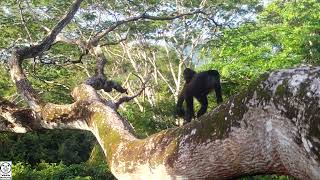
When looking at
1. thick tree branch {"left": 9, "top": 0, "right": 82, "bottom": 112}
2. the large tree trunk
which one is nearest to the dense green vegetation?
thick tree branch {"left": 9, "top": 0, "right": 82, "bottom": 112}

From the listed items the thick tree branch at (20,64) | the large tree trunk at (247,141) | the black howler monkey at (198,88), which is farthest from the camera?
the black howler monkey at (198,88)

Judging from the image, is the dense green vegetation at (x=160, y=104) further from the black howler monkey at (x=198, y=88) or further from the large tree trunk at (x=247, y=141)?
the large tree trunk at (x=247, y=141)

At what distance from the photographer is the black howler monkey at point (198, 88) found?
17.4 feet

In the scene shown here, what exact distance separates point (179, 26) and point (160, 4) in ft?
5.37

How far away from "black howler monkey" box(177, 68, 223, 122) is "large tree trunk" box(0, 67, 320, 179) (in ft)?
10.2

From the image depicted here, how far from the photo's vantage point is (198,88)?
541 centimetres

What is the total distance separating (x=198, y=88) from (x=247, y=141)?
153 inches

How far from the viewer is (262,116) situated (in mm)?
1455

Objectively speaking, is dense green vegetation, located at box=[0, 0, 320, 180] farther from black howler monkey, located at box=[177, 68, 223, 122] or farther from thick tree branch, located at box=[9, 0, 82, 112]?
thick tree branch, located at box=[9, 0, 82, 112]

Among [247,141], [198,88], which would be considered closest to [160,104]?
[198,88]

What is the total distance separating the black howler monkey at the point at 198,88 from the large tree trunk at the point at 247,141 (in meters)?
3.09

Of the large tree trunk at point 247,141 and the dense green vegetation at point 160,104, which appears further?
the dense green vegetation at point 160,104

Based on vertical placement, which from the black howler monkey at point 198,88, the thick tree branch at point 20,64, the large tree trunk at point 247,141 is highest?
the thick tree branch at point 20,64

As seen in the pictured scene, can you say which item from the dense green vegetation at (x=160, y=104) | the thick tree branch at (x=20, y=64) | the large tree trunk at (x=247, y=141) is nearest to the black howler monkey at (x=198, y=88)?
the dense green vegetation at (x=160, y=104)
